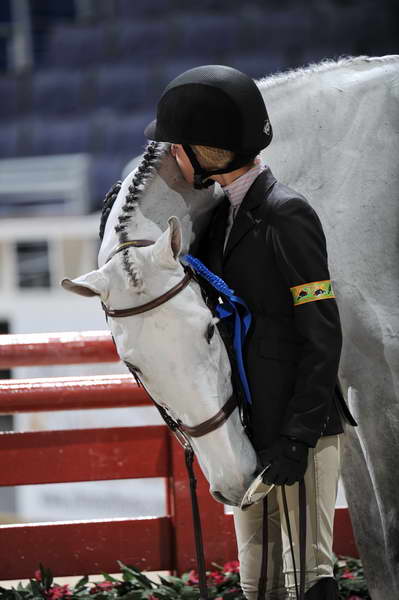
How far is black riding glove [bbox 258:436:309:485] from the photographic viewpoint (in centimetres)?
172

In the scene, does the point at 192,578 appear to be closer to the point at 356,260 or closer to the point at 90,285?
the point at 356,260

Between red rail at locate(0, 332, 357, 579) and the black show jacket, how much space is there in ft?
3.03

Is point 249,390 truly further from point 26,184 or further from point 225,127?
point 26,184

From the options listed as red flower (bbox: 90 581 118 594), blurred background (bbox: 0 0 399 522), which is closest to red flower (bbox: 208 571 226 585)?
red flower (bbox: 90 581 118 594)

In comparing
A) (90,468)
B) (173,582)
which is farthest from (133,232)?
(173,582)

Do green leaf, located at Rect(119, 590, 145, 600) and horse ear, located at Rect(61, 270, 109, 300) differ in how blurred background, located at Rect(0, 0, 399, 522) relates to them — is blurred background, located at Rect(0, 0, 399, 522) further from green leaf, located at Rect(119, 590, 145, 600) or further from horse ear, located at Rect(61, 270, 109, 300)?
horse ear, located at Rect(61, 270, 109, 300)

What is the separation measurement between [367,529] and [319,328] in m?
0.69

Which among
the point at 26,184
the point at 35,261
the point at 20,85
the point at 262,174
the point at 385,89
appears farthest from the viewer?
the point at 20,85

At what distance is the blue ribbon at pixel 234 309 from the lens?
1809 mm

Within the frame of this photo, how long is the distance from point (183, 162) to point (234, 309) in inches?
12.5

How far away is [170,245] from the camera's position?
1.71m

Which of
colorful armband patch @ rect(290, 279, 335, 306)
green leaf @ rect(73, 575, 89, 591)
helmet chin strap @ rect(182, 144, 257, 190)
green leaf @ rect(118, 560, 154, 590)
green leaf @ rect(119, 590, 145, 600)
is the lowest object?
green leaf @ rect(73, 575, 89, 591)

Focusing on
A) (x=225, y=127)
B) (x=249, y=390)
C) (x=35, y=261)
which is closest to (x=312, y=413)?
(x=249, y=390)

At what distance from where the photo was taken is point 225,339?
1.83 meters
